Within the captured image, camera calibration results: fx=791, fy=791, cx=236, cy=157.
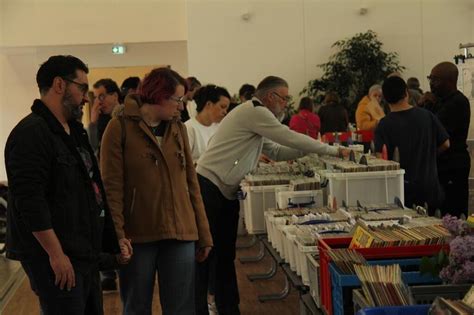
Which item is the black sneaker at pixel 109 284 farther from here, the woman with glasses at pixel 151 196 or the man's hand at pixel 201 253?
the woman with glasses at pixel 151 196

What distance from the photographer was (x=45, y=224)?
9.02 feet

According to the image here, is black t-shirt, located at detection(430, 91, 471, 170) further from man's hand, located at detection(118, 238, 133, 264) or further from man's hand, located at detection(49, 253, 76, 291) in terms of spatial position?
man's hand, located at detection(49, 253, 76, 291)

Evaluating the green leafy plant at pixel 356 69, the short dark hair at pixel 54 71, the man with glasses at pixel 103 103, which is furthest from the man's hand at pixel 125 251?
the green leafy plant at pixel 356 69

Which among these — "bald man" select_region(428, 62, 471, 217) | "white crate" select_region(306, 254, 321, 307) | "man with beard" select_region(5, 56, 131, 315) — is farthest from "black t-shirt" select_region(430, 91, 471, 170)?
"man with beard" select_region(5, 56, 131, 315)

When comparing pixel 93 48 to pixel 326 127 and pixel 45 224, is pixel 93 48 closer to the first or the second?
pixel 326 127

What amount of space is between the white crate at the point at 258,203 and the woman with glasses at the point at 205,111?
81cm

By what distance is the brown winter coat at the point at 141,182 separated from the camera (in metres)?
3.45

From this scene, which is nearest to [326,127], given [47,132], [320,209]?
[320,209]

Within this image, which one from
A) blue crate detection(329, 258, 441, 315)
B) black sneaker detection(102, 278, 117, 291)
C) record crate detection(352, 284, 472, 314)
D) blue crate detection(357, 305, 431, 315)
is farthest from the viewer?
black sneaker detection(102, 278, 117, 291)

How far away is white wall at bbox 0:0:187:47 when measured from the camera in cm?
1245

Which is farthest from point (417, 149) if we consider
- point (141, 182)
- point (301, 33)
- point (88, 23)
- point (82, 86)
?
point (88, 23)

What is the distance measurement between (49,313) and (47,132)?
66 cm

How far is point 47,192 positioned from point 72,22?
10090 mm

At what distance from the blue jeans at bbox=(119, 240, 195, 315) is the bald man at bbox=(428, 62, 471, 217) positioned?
282 cm
